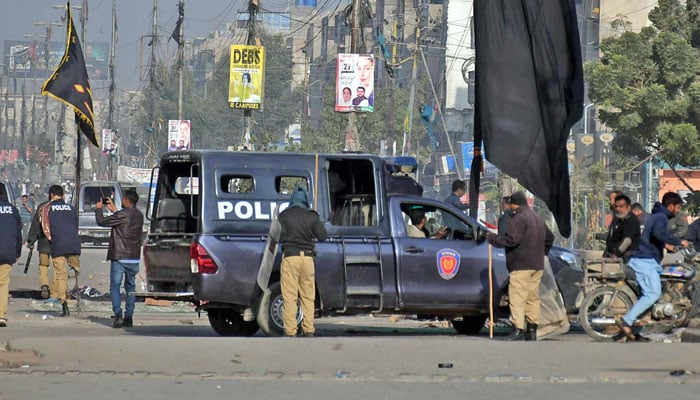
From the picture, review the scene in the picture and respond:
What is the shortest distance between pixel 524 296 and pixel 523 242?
589 millimetres

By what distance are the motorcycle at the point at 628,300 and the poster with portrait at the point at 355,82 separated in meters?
21.2

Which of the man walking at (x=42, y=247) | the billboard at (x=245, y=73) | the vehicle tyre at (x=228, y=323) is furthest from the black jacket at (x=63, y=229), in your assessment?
the billboard at (x=245, y=73)

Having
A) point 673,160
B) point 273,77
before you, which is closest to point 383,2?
point 273,77

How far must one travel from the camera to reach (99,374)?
36.1 ft

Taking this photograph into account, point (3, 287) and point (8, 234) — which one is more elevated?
point (8, 234)

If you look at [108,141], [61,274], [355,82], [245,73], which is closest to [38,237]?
[61,274]

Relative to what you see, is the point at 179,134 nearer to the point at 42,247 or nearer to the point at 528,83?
the point at 42,247

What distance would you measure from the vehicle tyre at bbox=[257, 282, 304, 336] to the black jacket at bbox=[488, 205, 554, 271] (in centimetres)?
247

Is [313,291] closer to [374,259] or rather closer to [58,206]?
[374,259]

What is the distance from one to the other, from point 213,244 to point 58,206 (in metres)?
5.19

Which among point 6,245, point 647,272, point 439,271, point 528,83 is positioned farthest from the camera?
point 6,245

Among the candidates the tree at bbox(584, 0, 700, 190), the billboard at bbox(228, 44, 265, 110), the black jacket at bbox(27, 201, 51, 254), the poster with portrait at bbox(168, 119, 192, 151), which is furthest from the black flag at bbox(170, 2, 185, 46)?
A: the black jacket at bbox(27, 201, 51, 254)

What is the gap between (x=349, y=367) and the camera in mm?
11586

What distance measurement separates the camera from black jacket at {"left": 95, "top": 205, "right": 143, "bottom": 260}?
16.8 meters
